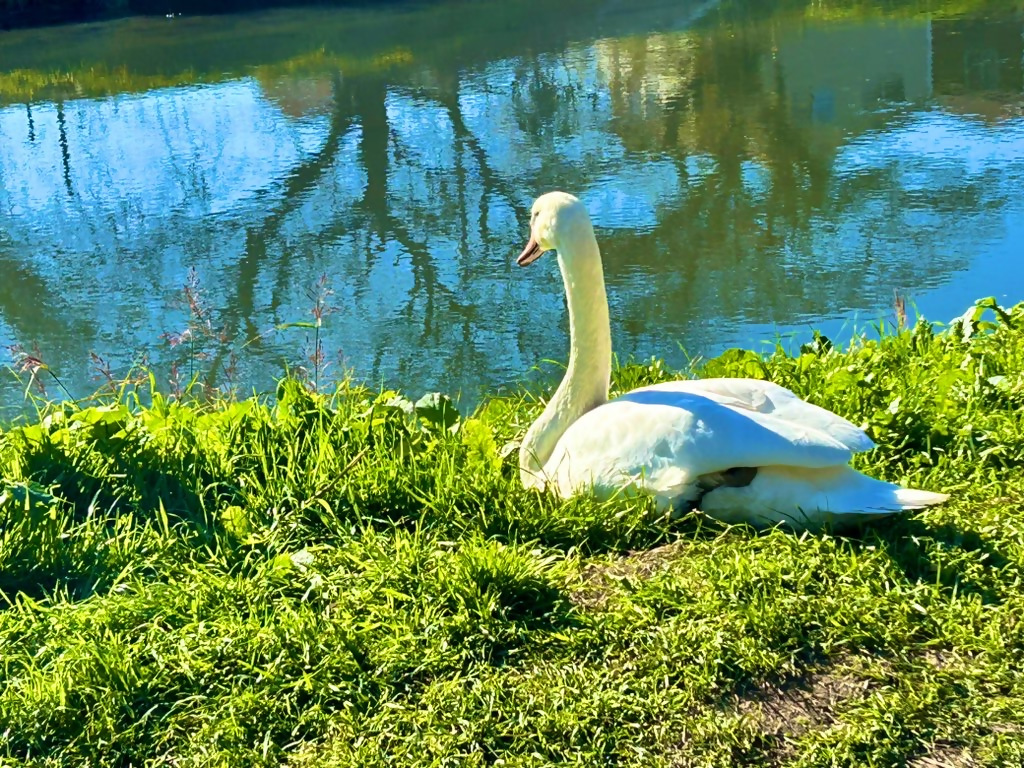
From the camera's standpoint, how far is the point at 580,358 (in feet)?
12.6

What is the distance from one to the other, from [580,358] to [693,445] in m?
0.69

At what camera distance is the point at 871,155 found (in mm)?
9586

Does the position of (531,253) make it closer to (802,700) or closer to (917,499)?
(917,499)

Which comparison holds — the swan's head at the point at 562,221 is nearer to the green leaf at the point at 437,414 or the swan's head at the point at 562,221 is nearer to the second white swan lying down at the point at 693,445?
the second white swan lying down at the point at 693,445

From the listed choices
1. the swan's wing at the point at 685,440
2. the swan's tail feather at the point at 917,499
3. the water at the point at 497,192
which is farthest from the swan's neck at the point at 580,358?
the water at the point at 497,192

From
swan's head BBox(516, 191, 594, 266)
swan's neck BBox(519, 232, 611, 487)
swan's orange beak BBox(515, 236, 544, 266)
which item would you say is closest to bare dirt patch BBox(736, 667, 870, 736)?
swan's neck BBox(519, 232, 611, 487)

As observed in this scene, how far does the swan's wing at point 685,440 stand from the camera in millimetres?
3180

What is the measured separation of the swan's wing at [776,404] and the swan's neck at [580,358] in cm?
19

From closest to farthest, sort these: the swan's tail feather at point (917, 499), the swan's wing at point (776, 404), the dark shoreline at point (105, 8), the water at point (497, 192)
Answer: the swan's tail feather at point (917, 499), the swan's wing at point (776, 404), the water at point (497, 192), the dark shoreline at point (105, 8)

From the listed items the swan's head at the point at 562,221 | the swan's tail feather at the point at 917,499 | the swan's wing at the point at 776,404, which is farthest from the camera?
the swan's head at the point at 562,221

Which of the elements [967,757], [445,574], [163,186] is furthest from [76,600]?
[163,186]

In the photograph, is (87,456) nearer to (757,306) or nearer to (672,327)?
(672,327)

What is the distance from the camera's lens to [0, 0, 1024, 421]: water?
21.9 ft

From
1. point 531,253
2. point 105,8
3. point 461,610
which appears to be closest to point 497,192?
point 531,253
